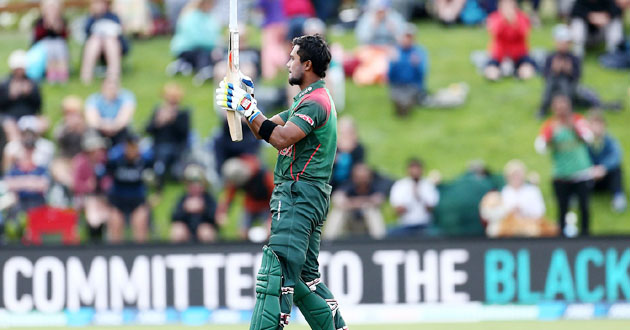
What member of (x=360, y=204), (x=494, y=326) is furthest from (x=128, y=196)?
(x=494, y=326)

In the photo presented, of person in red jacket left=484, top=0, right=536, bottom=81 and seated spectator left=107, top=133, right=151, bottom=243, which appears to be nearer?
seated spectator left=107, top=133, right=151, bottom=243

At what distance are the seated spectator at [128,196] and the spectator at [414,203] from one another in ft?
11.0

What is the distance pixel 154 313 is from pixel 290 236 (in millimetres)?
5314

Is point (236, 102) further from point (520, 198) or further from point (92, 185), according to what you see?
point (92, 185)

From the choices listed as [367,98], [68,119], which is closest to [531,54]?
[367,98]

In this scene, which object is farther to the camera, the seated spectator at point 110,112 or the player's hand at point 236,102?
the seated spectator at point 110,112

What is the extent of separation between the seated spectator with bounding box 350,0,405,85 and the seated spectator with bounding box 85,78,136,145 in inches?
156

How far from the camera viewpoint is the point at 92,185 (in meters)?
14.0

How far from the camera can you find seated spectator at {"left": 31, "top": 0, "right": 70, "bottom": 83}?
16.7 meters

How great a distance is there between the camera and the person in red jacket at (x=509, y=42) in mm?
16328

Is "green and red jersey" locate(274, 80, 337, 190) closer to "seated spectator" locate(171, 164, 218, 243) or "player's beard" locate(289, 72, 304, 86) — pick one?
"player's beard" locate(289, 72, 304, 86)

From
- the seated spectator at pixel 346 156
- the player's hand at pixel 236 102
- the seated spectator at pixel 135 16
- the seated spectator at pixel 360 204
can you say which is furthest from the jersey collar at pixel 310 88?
the seated spectator at pixel 135 16

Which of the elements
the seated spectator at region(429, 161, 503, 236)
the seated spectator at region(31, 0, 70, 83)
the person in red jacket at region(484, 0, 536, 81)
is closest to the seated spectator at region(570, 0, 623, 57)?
the person in red jacket at region(484, 0, 536, 81)

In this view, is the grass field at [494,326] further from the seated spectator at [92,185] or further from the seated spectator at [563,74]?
the seated spectator at [563,74]
